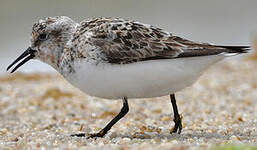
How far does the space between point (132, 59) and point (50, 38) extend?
1193mm

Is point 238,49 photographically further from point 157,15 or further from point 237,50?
point 157,15

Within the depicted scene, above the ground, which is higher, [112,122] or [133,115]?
[112,122]

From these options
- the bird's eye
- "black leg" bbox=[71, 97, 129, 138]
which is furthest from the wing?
"black leg" bbox=[71, 97, 129, 138]

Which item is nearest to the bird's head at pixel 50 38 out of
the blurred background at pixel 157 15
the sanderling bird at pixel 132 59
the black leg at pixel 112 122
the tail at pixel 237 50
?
the sanderling bird at pixel 132 59

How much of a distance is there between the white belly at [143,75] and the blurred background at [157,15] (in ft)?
33.9

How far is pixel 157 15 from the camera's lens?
1903 centimetres

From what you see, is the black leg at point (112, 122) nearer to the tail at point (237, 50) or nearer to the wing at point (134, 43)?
the wing at point (134, 43)

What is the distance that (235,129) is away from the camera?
6.62 metres

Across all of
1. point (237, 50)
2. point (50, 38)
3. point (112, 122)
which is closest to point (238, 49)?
point (237, 50)

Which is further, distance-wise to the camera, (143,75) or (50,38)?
(50,38)

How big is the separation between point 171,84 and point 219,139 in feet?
2.71

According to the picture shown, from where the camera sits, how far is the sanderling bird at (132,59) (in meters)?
5.61

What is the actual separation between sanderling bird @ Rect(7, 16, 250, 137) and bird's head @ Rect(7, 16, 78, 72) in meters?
0.17

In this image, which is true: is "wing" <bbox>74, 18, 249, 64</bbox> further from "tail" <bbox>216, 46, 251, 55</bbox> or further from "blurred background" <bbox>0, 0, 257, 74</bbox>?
"blurred background" <bbox>0, 0, 257, 74</bbox>
